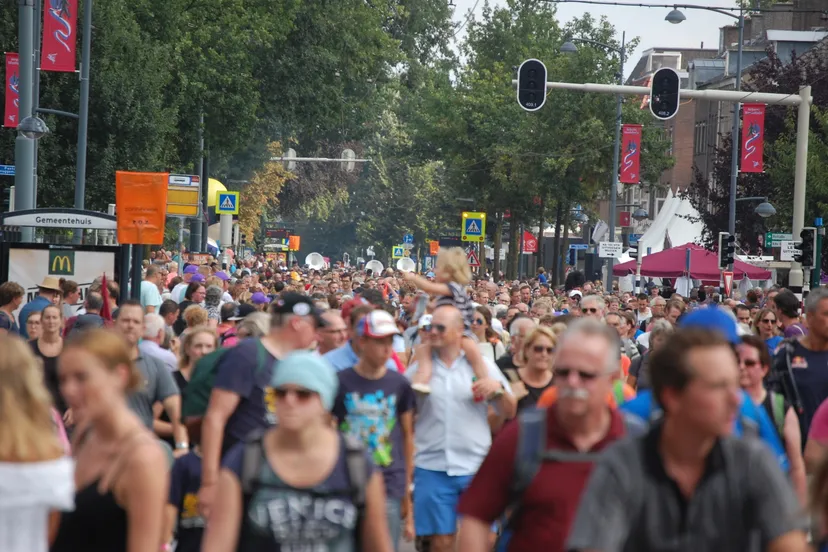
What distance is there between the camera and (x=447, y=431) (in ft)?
28.6

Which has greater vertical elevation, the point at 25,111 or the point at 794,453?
the point at 25,111

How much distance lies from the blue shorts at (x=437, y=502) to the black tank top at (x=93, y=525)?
406 cm

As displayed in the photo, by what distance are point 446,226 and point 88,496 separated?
266ft

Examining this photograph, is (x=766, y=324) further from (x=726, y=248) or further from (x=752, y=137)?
(x=752, y=137)

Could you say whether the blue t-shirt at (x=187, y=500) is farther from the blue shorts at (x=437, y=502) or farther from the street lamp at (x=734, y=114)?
the street lamp at (x=734, y=114)

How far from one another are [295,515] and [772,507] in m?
1.48

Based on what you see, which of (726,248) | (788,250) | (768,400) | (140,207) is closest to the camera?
(768,400)

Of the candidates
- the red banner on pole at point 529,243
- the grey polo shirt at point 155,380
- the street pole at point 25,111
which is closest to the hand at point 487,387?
the grey polo shirt at point 155,380

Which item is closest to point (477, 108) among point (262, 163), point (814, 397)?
point (262, 163)

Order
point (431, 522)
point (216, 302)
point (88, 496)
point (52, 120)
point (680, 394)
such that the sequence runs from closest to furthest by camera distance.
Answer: point (680, 394) < point (88, 496) < point (431, 522) < point (216, 302) < point (52, 120)

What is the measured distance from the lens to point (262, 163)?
58.0 meters

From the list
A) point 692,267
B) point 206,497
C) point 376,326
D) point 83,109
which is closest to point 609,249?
point 692,267

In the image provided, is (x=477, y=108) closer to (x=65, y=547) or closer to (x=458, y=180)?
(x=458, y=180)

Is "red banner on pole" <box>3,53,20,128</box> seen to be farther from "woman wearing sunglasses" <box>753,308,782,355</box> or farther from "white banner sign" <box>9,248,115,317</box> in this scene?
"woman wearing sunglasses" <box>753,308,782,355</box>
